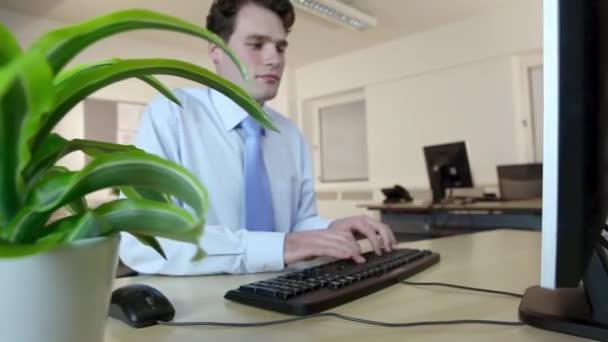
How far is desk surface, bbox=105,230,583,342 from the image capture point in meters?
0.55

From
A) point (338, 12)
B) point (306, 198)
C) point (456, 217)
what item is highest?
point (338, 12)

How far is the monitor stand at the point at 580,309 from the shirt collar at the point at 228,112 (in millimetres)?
970

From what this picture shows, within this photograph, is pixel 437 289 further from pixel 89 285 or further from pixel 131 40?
pixel 131 40

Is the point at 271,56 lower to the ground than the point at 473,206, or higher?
higher

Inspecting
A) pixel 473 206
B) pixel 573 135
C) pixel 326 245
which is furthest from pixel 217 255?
pixel 473 206

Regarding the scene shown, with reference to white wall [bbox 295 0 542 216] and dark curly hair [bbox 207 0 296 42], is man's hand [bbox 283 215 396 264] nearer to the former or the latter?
dark curly hair [bbox 207 0 296 42]

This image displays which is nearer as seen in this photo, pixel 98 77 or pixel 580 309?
pixel 98 77

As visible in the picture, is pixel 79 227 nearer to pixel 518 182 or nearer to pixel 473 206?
pixel 473 206

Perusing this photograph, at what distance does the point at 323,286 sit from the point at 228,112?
0.83 metres

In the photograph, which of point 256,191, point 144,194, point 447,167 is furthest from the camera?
point 447,167

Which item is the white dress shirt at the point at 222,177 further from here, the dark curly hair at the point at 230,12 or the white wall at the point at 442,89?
the white wall at the point at 442,89

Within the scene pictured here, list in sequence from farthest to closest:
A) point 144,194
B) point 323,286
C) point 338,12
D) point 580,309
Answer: point 338,12
point 323,286
point 580,309
point 144,194

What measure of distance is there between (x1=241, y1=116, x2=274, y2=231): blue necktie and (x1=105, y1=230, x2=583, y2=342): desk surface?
12.7 inches

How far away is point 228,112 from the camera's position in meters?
1.41
